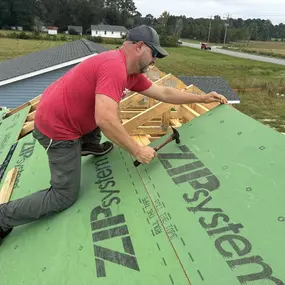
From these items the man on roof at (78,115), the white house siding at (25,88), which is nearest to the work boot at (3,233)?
the man on roof at (78,115)

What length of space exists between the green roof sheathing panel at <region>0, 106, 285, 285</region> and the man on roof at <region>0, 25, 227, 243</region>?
23 centimetres

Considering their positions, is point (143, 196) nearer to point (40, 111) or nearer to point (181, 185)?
point (181, 185)

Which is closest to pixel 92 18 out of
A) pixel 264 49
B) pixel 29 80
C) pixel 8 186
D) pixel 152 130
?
pixel 264 49

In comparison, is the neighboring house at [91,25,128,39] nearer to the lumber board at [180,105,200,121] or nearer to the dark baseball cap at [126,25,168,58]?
the lumber board at [180,105,200,121]

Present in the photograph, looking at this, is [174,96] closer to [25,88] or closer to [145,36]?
[145,36]

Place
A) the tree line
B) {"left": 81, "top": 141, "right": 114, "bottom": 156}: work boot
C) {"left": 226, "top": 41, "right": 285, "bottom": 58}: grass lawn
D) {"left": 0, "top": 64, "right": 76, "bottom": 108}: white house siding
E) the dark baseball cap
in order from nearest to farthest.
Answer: the dark baseball cap → {"left": 81, "top": 141, "right": 114, "bottom": 156}: work boot → {"left": 0, "top": 64, "right": 76, "bottom": 108}: white house siding → {"left": 226, "top": 41, "right": 285, "bottom": 58}: grass lawn → the tree line

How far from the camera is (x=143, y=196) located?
265cm

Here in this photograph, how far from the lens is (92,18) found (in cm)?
9094

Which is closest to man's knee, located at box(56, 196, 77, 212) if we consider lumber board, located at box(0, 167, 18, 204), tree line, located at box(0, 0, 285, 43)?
lumber board, located at box(0, 167, 18, 204)

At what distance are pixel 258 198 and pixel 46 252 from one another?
176cm

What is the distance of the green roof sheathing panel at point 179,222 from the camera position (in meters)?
1.88

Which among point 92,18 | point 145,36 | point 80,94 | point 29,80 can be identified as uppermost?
point 92,18

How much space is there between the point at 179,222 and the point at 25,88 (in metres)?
10.6

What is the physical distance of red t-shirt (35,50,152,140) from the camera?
7.32 feet
